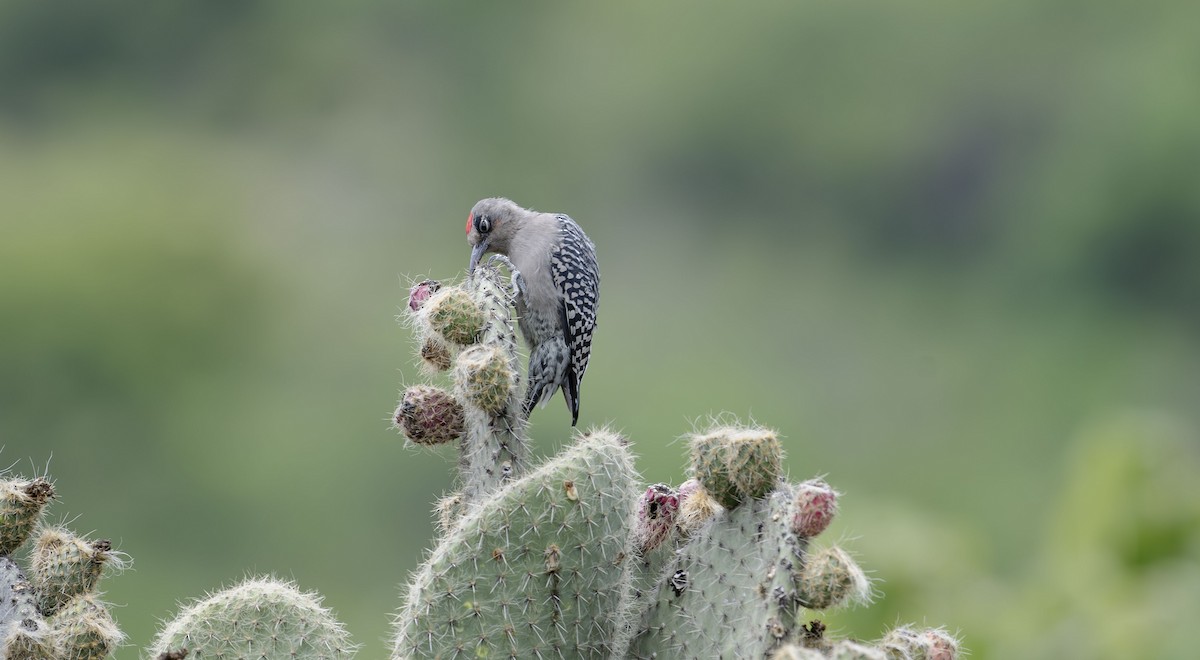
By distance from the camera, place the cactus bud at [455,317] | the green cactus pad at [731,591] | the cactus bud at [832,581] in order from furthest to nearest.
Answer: the cactus bud at [455,317], the green cactus pad at [731,591], the cactus bud at [832,581]

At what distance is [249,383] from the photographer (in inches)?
1344

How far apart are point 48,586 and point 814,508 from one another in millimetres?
1847

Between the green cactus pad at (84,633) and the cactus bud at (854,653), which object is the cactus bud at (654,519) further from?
the green cactus pad at (84,633)

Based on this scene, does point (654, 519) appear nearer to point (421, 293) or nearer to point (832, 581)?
point (832, 581)

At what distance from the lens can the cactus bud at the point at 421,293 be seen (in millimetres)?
4689

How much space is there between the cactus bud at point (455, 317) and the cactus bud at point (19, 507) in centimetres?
106

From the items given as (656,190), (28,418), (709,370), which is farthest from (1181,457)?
(656,190)

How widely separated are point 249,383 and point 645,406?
11320 mm

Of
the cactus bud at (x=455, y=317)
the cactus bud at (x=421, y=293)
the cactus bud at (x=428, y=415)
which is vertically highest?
the cactus bud at (x=421, y=293)

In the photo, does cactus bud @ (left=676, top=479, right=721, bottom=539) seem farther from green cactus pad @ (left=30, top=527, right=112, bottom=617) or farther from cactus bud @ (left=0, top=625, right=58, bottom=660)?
cactus bud @ (left=0, top=625, right=58, bottom=660)

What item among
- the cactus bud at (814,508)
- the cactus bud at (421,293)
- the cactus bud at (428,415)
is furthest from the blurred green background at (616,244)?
the cactus bud at (814,508)

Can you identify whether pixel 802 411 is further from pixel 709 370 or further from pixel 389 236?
pixel 389 236

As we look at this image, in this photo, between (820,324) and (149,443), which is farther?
(820,324)

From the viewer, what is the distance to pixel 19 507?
3846 mm
